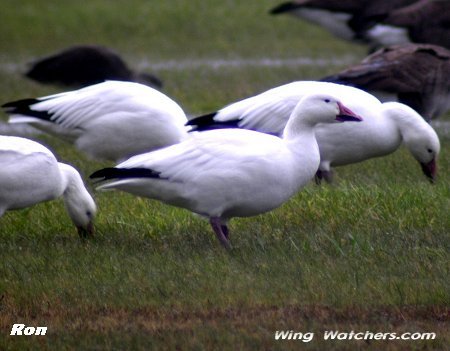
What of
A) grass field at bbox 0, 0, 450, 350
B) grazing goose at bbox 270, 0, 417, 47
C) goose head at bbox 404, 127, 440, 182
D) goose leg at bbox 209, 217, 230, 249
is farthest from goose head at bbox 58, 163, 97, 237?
grazing goose at bbox 270, 0, 417, 47

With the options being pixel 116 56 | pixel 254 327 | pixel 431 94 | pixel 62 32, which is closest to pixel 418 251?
pixel 254 327

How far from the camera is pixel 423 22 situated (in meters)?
13.9

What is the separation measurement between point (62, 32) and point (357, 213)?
Result: 51.6 ft

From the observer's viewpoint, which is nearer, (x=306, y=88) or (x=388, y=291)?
(x=388, y=291)

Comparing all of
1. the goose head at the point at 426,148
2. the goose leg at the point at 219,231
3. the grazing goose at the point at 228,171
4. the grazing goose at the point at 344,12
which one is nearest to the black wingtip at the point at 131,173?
the grazing goose at the point at 228,171

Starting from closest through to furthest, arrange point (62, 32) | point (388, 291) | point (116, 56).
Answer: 1. point (388, 291)
2. point (116, 56)
3. point (62, 32)

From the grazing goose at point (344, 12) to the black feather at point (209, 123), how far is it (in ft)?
22.0

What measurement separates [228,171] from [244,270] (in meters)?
0.62

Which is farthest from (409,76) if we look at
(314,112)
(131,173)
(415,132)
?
(131,173)

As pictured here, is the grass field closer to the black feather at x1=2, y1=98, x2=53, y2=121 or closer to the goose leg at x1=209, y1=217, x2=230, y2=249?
the goose leg at x1=209, y1=217, x2=230, y2=249

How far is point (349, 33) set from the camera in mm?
15969

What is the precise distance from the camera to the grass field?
5535 millimetres

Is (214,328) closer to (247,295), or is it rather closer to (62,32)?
(247,295)

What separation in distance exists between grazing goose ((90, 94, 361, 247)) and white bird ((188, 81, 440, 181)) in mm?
1282
